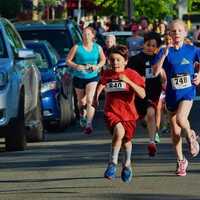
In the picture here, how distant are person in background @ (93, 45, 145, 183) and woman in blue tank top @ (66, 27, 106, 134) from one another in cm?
580

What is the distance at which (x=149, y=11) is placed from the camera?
5547 centimetres

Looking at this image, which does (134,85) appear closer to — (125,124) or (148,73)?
(125,124)

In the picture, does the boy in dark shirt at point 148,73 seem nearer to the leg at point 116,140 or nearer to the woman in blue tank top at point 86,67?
the woman in blue tank top at point 86,67

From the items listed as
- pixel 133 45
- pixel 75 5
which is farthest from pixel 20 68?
pixel 75 5

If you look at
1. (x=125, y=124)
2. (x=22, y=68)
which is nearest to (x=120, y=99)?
(x=125, y=124)

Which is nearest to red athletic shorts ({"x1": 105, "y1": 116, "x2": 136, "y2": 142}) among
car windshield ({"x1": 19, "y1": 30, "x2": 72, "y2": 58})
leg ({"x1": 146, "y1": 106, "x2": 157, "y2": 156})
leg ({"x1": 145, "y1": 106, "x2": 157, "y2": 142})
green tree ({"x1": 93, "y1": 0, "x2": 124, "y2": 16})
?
leg ({"x1": 146, "y1": 106, "x2": 157, "y2": 156})

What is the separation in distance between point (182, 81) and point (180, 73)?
0.10 metres

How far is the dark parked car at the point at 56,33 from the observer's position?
21047 mm

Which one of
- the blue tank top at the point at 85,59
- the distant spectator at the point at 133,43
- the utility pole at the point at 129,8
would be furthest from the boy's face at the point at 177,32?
the utility pole at the point at 129,8

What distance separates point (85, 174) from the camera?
12.1 m

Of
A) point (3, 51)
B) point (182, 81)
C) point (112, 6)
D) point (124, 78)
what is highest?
point (124, 78)

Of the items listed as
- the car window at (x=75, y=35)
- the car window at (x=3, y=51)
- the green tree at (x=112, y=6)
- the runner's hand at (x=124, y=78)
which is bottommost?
the green tree at (x=112, y=6)

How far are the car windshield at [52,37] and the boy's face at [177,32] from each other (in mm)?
9098

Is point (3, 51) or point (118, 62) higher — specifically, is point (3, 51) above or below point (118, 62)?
below
